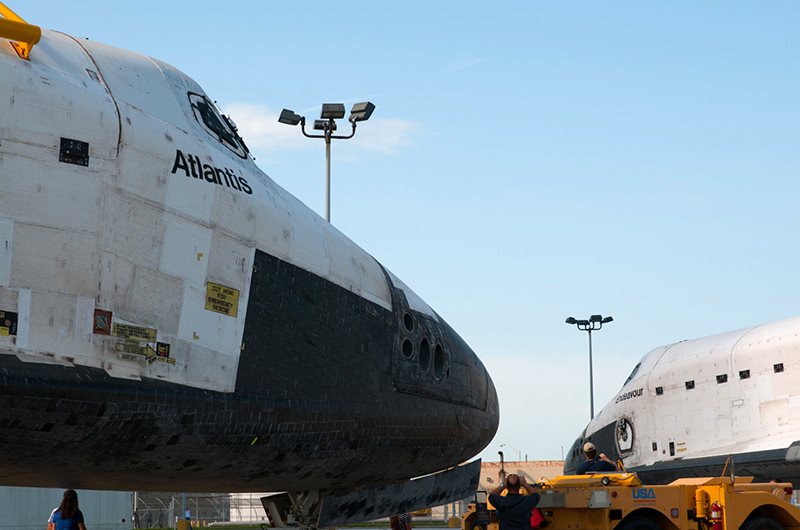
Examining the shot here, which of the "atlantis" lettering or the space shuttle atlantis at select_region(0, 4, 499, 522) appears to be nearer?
the space shuttle atlantis at select_region(0, 4, 499, 522)

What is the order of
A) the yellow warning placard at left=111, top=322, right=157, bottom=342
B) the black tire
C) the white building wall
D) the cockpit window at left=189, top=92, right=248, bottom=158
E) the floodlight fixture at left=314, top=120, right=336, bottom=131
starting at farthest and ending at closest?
the white building wall, the floodlight fixture at left=314, top=120, right=336, bottom=131, the black tire, the cockpit window at left=189, top=92, right=248, bottom=158, the yellow warning placard at left=111, top=322, right=157, bottom=342

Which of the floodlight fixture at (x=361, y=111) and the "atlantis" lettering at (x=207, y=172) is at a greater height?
the floodlight fixture at (x=361, y=111)

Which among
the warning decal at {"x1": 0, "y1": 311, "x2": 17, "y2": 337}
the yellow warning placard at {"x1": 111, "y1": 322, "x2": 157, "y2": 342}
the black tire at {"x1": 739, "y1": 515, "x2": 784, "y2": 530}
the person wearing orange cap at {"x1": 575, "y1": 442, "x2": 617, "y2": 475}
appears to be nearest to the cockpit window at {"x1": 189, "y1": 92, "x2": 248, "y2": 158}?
the yellow warning placard at {"x1": 111, "y1": 322, "x2": 157, "y2": 342}

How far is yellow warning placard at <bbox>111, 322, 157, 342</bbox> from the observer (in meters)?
5.26

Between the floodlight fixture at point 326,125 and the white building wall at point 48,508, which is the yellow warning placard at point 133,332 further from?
the white building wall at point 48,508

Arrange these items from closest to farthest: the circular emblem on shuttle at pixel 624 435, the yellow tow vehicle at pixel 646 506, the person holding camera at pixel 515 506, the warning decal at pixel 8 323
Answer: the warning decal at pixel 8 323
the person holding camera at pixel 515 506
the yellow tow vehicle at pixel 646 506
the circular emblem on shuttle at pixel 624 435

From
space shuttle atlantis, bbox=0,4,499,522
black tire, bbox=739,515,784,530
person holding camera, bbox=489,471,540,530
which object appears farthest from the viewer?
black tire, bbox=739,515,784,530

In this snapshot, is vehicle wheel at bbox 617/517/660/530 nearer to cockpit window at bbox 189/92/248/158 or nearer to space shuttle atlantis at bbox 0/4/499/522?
space shuttle atlantis at bbox 0/4/499/522

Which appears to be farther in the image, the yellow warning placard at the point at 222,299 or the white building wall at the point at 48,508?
the white building wall at the point at 48,508

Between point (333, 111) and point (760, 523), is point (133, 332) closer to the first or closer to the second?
point (760, 523)

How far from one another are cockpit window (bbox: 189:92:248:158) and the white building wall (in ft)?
59.8

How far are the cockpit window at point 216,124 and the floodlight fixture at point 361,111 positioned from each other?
1281cm

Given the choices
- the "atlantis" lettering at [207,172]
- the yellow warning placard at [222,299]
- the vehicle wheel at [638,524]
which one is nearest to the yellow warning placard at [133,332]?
the yellow warning placard at [222,299]

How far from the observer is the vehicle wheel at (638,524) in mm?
9555
